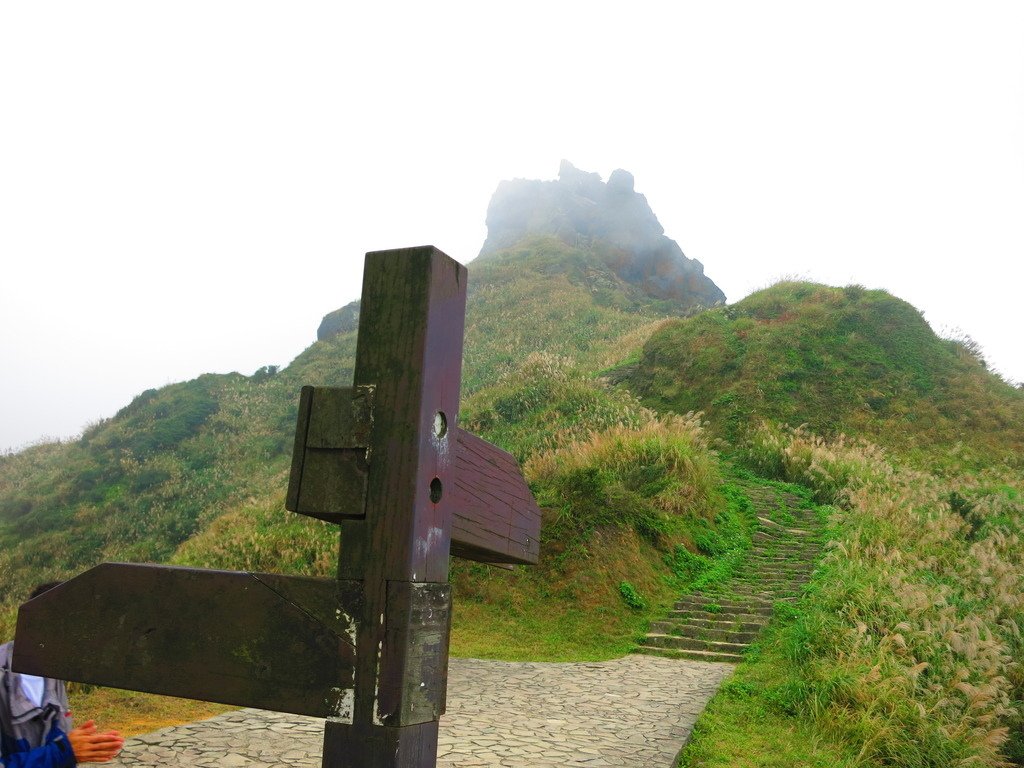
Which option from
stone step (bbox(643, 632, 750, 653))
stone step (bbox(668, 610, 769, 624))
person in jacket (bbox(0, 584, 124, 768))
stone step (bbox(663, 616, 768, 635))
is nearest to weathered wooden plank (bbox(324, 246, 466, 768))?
person in jacket (bbox(0, 584, 124, 768))

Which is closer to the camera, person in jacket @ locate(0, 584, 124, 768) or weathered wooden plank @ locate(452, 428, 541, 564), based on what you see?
weathered wooden plank @ locate(452, 428, 541, 564)

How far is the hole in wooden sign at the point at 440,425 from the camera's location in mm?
1295

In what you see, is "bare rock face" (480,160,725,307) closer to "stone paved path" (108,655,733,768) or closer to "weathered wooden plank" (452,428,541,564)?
"stone paved path" (108,655,733,768)

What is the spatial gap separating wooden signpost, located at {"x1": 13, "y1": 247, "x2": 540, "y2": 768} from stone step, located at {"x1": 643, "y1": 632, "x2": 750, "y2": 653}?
25.6 ft

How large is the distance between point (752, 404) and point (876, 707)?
44.7 ft

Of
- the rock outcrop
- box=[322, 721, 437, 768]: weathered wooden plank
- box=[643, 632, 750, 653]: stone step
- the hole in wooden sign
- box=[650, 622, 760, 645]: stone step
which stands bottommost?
box=[643, 632, 750, 653]: stone step

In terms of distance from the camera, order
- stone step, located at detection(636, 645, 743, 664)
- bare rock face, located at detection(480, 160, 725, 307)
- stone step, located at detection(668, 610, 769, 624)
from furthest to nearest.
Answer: bare rock face, located at detection(480, 160, 725, 307), stone step, located at detection(668, 610, 769, 624), stone step, located at detection(636, 645, 743, 664)

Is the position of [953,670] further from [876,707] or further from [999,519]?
[999,519]

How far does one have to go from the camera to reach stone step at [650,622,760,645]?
8.35 meters

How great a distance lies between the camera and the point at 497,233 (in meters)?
73.4

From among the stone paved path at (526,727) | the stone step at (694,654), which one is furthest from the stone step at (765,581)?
the stone paved path at (526,727)

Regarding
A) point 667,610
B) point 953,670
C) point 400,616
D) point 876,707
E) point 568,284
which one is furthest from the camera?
point 568,284

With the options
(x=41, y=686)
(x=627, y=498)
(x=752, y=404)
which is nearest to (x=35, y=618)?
(x=41, y=686)

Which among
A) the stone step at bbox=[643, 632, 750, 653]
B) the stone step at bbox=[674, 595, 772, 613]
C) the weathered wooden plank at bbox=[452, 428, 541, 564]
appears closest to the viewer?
the weathered wooden plank at bbox=[452, 428, 541, 564]
